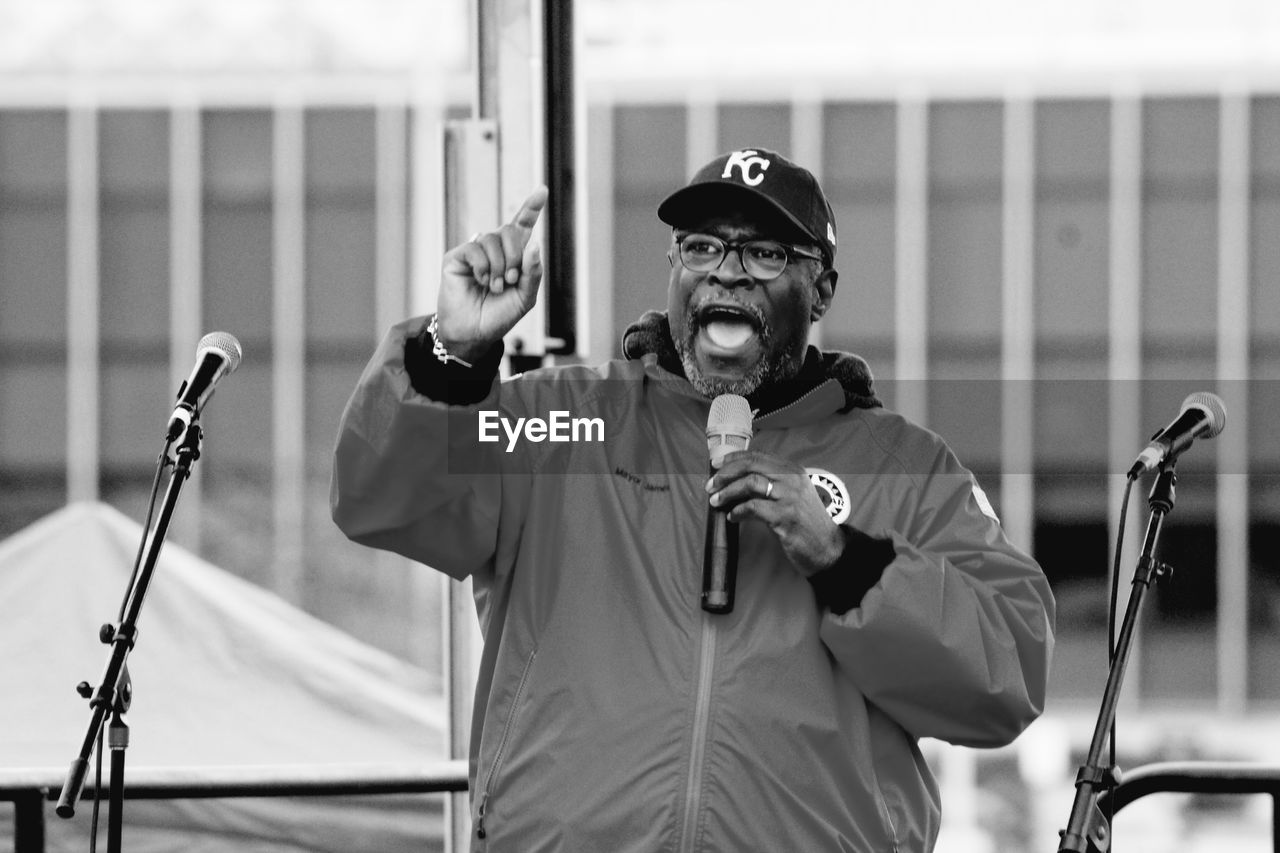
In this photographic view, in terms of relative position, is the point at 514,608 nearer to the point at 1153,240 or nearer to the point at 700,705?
the point at 700,705

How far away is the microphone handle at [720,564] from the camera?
6.42 feet

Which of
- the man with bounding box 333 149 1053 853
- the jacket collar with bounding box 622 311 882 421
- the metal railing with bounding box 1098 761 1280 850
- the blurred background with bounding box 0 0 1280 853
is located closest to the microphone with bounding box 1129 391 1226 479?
the man with bounding box 333 149 1053 853

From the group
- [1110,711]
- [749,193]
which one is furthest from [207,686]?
[1110,711]

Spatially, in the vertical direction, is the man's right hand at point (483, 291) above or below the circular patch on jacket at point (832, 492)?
above

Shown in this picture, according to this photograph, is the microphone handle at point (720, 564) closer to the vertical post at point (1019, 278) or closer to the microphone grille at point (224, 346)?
the microphone grille at point (224, 346)

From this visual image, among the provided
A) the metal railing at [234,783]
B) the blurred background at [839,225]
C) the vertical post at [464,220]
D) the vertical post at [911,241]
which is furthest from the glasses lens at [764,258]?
the vertical post at [911,241]

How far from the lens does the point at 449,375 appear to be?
1.97m

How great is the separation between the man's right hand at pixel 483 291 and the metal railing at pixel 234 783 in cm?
110

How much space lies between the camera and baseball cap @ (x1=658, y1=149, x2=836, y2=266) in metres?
2.16

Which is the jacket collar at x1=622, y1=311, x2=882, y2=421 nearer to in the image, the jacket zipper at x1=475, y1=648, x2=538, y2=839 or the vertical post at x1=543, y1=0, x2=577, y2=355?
the jacket zipper at x1=475, y1=648, x2=538, y2=839

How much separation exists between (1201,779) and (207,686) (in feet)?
6.46

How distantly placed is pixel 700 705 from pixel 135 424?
21518 millimetres

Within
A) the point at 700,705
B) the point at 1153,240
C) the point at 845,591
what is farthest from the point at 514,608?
the point at 1153,240

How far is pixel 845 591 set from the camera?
196cm
